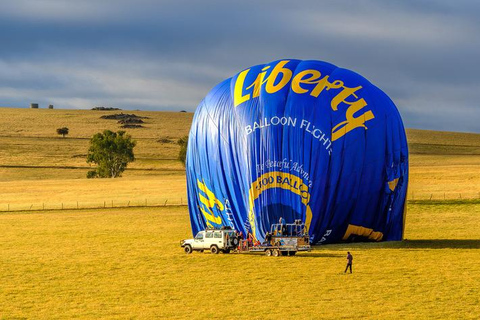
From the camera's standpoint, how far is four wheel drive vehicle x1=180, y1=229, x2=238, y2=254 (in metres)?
45.1

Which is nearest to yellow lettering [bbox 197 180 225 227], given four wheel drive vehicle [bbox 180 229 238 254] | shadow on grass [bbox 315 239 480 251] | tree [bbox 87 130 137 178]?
four wheel drive vehicle [bbox 180 229 238 254]

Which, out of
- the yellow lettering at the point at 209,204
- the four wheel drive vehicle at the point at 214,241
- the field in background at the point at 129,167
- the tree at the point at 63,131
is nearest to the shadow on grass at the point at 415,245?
the four wheel drive vehicle at the point at 214,241

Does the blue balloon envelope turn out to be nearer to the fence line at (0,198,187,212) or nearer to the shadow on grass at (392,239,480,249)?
the shadow on grass at (392,239,480,249)

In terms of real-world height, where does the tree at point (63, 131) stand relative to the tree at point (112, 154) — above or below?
above

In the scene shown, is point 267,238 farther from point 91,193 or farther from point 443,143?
point 443,143

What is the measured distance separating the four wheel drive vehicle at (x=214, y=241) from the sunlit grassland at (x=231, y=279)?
56cm

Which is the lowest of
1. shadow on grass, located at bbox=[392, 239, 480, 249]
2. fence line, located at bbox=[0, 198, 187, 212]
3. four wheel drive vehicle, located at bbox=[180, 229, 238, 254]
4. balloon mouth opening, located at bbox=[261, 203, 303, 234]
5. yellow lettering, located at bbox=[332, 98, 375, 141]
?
fence line, located at bbox=[0, 198, 187, 212]

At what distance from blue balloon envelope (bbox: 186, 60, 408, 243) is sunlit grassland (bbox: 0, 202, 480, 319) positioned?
7.03 ft

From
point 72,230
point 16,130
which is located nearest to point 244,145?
point 72,230

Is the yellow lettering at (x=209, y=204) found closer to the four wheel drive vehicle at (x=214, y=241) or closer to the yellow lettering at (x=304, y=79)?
the four wheel drive vehicle at (x=214, y=241)

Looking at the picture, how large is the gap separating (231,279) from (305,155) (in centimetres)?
943

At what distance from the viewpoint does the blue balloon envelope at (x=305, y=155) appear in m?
43.6

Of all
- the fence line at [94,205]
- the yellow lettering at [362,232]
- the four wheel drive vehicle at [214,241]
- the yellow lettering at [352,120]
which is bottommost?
the fence line at [94,205]

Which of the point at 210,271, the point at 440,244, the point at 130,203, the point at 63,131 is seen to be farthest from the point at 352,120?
the point at 63,131
